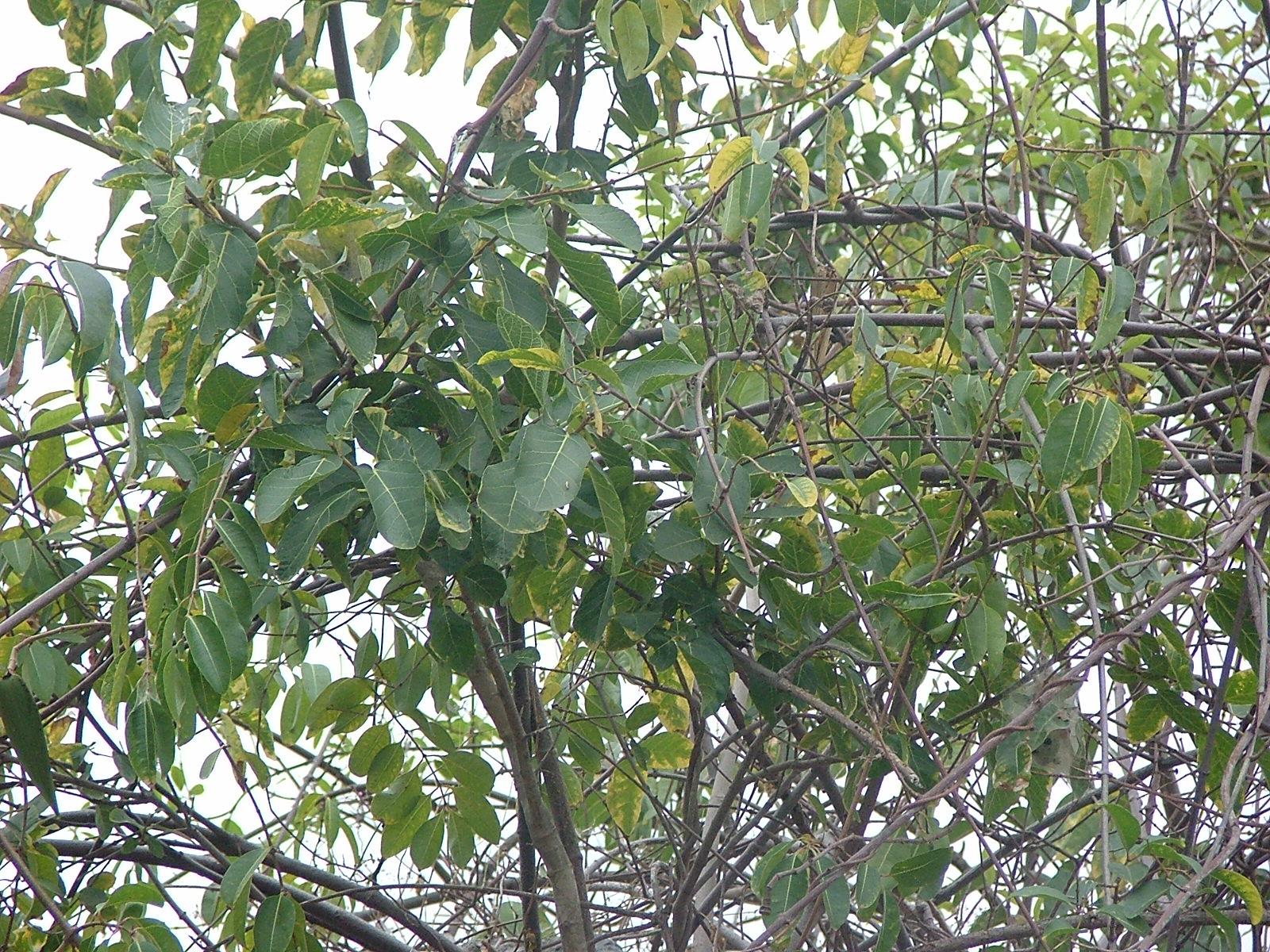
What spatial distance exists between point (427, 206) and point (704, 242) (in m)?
0.68

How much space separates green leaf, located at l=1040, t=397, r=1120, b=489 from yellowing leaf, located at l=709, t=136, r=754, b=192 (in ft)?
1.36

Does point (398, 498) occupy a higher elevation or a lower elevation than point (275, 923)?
higher

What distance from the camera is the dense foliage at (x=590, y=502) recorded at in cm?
115

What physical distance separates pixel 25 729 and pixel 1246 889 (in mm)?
1315

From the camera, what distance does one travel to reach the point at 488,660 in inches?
56.4

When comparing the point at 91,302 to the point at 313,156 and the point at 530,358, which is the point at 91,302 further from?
the point at 530,358

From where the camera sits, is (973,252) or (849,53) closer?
(973,252)

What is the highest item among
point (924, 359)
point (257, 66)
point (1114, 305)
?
point (257, 66)

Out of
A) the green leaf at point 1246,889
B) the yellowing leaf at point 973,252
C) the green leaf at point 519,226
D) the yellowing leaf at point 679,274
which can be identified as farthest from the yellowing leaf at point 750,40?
the green leaf at point 1246,889

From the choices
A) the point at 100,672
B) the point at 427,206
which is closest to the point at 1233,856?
the point at 427,206

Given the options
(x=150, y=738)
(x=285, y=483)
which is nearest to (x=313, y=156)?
(x=285, y=483)

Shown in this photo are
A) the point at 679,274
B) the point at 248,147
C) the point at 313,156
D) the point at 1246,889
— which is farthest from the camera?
the point at 679,274

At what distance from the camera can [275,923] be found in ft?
4.51

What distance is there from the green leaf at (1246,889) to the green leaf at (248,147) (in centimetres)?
115
